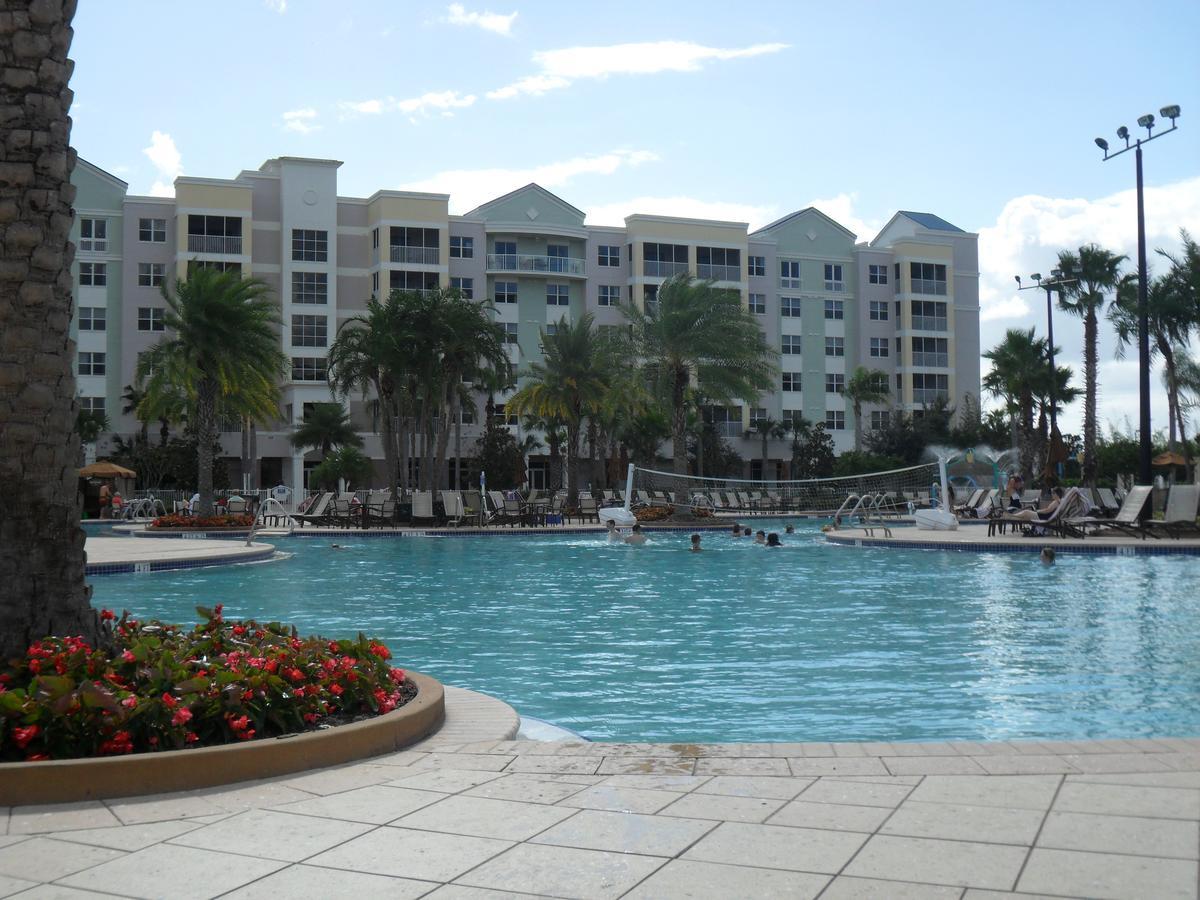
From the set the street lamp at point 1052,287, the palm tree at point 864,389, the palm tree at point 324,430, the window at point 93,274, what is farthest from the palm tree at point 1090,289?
the window at point 93,274

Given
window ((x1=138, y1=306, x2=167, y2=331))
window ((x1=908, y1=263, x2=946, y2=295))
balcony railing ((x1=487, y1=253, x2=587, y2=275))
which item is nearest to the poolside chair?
balcony railing ((x1=487, y1=253, x2=587, y2=275))

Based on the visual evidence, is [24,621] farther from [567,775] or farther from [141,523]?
[141,523]

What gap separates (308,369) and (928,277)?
137 feet

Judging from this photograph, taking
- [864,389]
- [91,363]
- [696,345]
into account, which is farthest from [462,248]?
[696,345]

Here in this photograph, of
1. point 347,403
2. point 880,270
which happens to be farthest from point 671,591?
point 880,270

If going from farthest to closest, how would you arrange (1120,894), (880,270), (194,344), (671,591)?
(880,270) < (194,344) < (671,591) < (1120,894)

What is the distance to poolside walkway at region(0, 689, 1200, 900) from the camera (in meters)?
3.64

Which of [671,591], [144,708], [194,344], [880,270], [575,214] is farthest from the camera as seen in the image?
[880,270]

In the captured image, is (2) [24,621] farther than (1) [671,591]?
No

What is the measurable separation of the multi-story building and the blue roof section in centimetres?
16

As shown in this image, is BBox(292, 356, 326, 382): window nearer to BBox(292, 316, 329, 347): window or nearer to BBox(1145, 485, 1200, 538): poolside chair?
BBox(292, 316, 329, 347): window

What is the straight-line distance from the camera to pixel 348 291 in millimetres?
64125

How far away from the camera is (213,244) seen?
198ft

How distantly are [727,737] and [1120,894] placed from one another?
444cm
